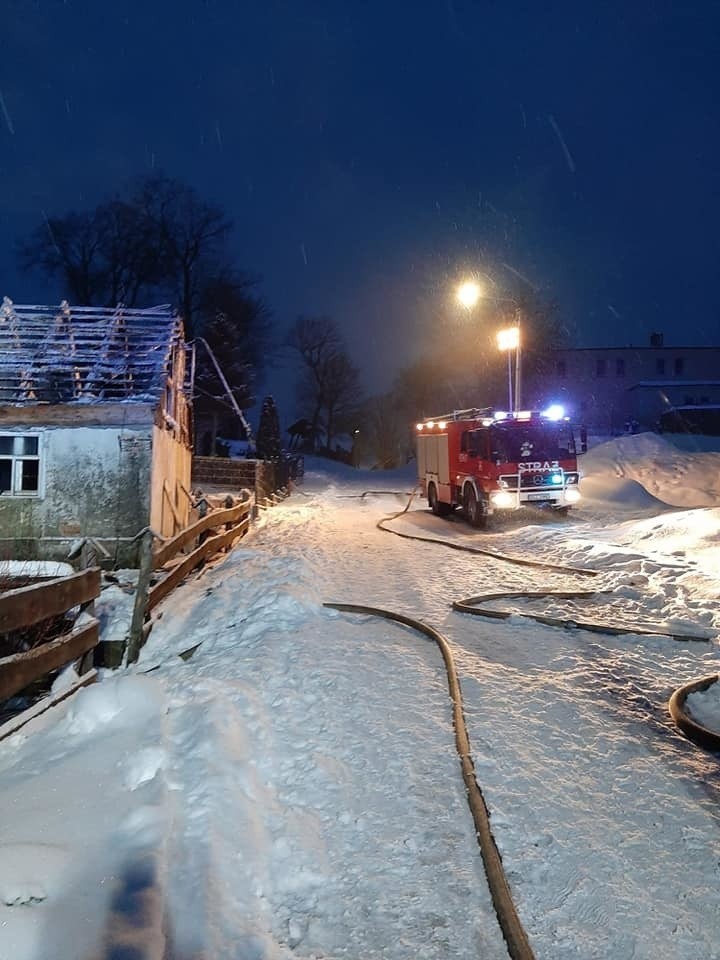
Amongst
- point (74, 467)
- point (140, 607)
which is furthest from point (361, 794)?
point (74, 467)

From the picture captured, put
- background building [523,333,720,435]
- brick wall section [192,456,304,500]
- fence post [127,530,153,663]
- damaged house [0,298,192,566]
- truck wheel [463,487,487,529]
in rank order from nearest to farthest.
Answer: fence post [127,530,153,663], damaged house [0,298,192,566], truck wheel [463,487,487,529], brick wall section [192,456,304,500], background building [523,333,720,435]

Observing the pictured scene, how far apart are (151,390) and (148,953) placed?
14.0 m

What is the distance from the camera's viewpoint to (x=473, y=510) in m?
17.7

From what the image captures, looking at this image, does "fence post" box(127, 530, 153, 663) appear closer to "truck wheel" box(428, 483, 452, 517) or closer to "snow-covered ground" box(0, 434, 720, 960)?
"snow-covered ground" box(0, 434, 720, 960)

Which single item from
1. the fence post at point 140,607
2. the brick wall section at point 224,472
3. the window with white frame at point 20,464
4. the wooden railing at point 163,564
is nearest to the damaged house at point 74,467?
the window with white frame at point 20,464

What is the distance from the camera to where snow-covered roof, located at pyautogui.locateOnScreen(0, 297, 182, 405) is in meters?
15.2

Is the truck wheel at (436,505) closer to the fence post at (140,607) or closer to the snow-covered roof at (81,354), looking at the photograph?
the snow-covered roof at (81,354)

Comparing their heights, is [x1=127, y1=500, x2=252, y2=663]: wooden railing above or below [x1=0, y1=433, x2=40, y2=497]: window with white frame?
below

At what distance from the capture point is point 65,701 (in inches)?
226

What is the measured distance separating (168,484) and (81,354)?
154 inches

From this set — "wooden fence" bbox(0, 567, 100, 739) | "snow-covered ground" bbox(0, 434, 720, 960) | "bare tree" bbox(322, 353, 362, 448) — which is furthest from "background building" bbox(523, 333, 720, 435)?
"wooden fence" bbox(0, 567, 100, 739)

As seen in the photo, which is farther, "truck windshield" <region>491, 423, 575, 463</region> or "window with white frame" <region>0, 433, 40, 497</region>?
"truck windshield" <region>491, 423, 575, 463</region>

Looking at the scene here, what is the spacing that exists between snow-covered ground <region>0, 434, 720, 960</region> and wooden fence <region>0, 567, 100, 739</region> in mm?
434

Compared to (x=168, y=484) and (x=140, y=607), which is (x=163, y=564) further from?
(x=168, y=484)
